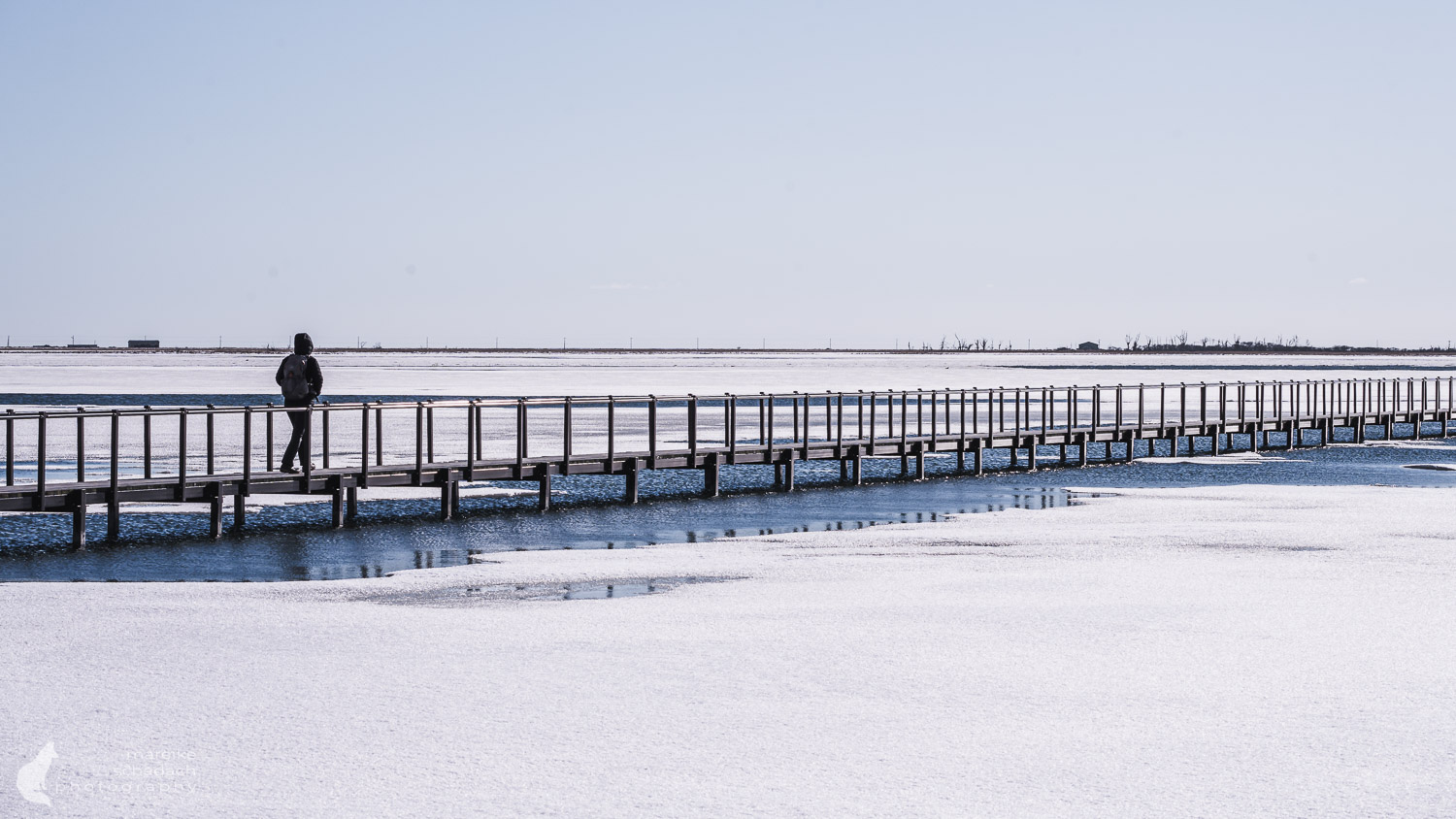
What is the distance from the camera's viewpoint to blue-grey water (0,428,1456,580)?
16.4 metres

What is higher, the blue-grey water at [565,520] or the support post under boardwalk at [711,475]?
the support post under boardwalk at [711,475]

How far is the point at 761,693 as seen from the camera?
9.59 meters

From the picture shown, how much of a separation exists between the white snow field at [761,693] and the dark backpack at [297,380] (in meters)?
7.07

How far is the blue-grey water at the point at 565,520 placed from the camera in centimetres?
1638

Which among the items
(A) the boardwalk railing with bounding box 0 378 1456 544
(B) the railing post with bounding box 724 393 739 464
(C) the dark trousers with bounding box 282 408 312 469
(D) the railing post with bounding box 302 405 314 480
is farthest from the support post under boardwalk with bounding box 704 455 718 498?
(D) the railing post with bounding box 302 405 314 480

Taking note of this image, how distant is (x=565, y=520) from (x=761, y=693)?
12.1 meters

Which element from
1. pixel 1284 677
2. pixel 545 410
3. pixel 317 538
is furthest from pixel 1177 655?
pixel 545 410

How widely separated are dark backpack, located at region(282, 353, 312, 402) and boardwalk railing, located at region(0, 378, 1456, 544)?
0.38 meters

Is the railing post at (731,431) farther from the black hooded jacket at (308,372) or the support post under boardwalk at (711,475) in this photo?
the black hooded jacket at (308,372)

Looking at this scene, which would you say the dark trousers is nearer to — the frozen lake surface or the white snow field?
the frozen lake surface

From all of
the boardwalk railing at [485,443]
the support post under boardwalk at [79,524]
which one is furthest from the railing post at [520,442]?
the support post under boardwalk at [79,524]

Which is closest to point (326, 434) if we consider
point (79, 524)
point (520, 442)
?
point (520, 442)

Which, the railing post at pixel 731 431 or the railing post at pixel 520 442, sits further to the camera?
the railing post at pixel 731 431

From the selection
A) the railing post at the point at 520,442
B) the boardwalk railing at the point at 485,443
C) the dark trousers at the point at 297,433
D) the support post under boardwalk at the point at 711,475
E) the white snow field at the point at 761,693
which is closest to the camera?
the white snow field at the point at 761,693
